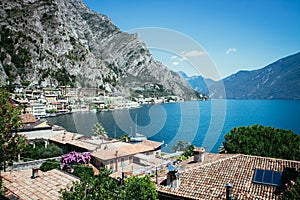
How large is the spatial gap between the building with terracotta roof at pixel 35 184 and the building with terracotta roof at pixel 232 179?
4.08 m

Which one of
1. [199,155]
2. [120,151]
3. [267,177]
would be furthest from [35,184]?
[120,151]

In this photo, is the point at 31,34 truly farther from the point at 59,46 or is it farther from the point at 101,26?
the point at 101,26

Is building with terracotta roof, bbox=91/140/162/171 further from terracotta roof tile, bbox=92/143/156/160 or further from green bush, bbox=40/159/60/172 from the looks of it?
green bush, bbox=40/159/60/172

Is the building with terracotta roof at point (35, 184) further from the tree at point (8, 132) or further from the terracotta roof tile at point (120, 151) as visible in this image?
the terracotta roof tile at point (120, 151)

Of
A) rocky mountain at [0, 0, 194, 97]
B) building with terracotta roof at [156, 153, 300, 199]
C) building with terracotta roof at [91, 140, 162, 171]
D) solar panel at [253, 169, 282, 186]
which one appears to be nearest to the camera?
building with terracotta roof at [156, 153, 300, 199]

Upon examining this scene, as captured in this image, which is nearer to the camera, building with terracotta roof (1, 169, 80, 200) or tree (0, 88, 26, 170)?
tree (0, 88, 26, 170)

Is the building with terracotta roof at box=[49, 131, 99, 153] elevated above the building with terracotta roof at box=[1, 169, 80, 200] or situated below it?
below

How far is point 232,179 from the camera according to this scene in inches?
→ 329

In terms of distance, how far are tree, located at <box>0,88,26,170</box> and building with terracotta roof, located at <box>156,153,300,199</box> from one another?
15.7 feet

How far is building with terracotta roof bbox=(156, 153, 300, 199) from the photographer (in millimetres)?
7565

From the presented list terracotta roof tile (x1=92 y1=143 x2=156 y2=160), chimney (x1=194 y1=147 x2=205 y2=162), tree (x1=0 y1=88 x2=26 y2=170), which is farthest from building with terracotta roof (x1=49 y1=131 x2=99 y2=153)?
tree (x1=0 y1=88 x2=26 y2=170)

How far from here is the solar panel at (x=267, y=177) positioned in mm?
7750

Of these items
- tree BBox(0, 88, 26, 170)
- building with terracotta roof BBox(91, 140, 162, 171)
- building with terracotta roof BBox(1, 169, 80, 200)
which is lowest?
building with terracotta roof BBox(91, 140, 162, 171)

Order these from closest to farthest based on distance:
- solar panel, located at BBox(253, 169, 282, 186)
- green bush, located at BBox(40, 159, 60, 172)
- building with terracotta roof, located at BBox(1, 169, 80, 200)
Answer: solar panel, located at BBox(253, 169, 282, 186) → building with terracotta roof, located at BBox(1, 169, 80, 200) → green bush, located at BBox(40, 159, 60, 172)
